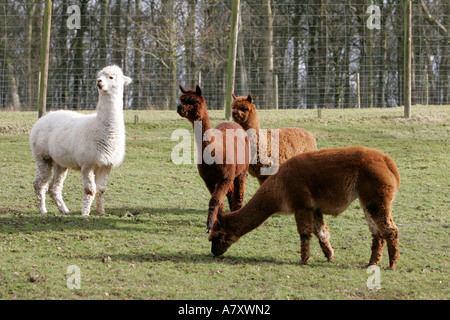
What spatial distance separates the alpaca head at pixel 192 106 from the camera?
642 cm

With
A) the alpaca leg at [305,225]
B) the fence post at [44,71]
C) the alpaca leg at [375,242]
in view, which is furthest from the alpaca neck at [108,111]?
the fence post at [44,71]

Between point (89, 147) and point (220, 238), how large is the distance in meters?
2.55

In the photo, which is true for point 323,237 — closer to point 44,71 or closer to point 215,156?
point 215,156

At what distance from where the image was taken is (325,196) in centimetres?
543

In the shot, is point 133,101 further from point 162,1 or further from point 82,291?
point 82,291

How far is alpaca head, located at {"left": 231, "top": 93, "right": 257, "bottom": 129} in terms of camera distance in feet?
24.2

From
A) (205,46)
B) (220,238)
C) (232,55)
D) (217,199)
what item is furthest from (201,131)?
(205,46)

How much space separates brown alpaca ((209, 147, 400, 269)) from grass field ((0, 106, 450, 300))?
0.88 ft

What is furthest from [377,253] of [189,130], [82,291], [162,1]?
[162,1]

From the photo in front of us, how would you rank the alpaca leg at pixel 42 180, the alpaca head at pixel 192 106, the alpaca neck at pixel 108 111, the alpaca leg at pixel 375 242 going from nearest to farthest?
the alpaca leg at pixel 375 242, the alpaca head at pixel 192 106, the alpaca neck at pixel 108 111, the alpaca leg at pixel 42 180

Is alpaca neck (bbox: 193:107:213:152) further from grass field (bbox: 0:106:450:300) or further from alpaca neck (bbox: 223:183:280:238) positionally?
alpaca neck (bbox: 223:183:280:238)

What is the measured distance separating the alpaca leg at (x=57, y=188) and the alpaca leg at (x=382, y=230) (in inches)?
165

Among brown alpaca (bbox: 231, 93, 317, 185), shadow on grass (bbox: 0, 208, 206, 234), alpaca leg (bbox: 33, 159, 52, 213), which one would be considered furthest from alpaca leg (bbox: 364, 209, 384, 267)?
alpaca leg (bbox: 33, 159, 52, 213)

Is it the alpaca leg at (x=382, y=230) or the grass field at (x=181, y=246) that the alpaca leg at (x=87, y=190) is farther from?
the alpaca leg at (x=382, y=230)
